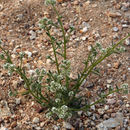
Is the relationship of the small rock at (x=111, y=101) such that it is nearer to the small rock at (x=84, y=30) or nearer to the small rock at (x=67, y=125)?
the small rock at (x=67, y=125)

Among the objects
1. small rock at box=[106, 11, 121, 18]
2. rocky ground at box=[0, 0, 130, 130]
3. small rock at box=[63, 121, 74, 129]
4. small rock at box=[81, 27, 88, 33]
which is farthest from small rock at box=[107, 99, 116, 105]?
small rock at box=[106, 11, 121, 18]

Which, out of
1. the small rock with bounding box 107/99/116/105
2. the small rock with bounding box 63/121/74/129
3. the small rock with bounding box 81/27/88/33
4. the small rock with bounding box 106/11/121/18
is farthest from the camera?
the small rock with bounding box 106/11/121/18

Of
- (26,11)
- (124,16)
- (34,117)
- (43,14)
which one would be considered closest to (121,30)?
(124,16)

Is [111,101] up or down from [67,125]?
up

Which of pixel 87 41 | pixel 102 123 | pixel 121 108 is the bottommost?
pixel 102 123

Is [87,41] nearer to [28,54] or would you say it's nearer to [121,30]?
[121,30]

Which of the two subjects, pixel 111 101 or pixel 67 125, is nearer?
pixel 67 125

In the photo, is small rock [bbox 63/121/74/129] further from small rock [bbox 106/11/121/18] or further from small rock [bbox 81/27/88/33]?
small rock [bbox 106/11/121/18]

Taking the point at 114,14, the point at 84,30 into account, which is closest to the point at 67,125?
the point at 84,30

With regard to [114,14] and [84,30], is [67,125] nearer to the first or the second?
[84,30]
